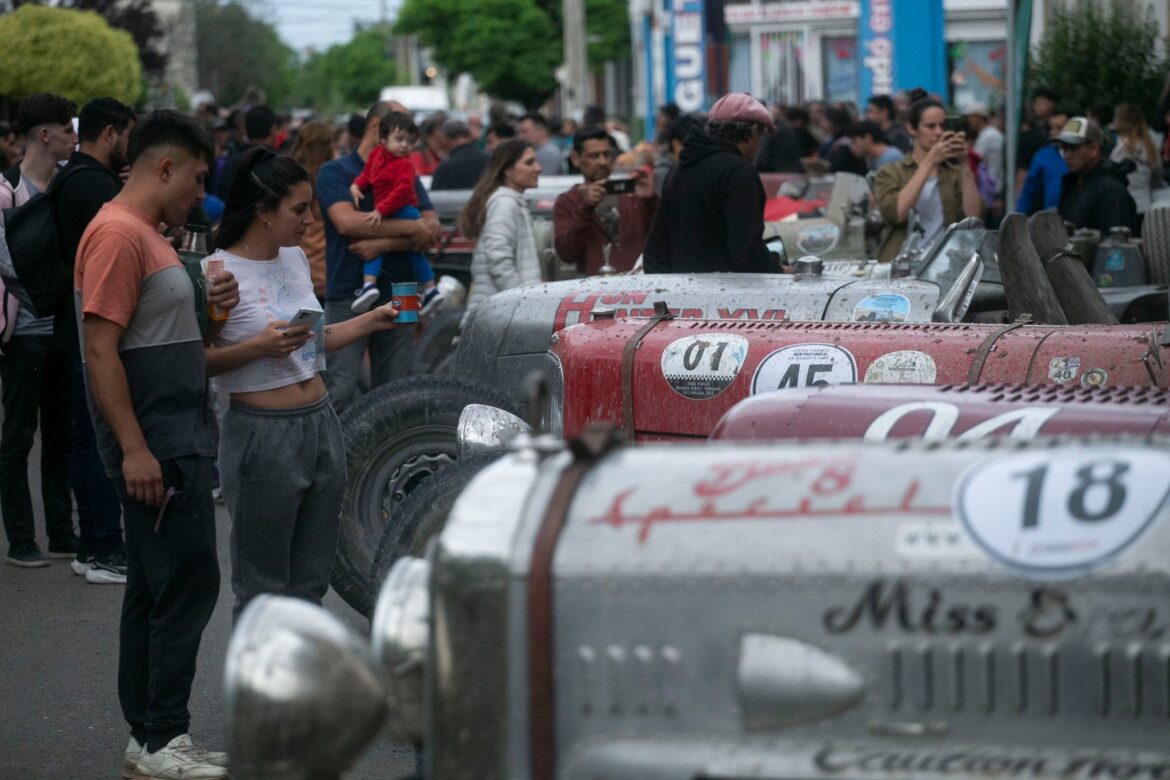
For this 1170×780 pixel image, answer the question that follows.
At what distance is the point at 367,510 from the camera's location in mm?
6500

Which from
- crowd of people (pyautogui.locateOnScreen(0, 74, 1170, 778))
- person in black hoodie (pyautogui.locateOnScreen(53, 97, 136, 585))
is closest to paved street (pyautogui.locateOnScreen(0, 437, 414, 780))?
person in black hoodie (pyautogui.locateOnScreen(53, 97, 136, 585))

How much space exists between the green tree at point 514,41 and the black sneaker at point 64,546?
4717cm

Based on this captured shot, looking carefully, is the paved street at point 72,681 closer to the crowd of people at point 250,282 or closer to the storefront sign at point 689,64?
the crowd of people at point 250,282

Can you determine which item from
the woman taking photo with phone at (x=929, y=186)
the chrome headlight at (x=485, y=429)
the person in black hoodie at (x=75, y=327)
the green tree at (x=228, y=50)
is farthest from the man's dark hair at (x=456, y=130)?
the green tree at (x=228, y=50)

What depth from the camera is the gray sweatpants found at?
4.51m

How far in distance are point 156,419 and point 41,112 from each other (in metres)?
3.23

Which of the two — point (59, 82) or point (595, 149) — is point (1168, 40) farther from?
point (59, 82)

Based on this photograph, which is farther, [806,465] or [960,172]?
[960,172]

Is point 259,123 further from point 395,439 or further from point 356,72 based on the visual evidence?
point 356,72

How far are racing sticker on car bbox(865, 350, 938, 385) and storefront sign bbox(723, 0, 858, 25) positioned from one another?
1162 inches

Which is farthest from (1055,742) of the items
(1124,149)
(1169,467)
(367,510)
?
(1124,149)

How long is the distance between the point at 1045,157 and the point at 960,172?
249 centimetres

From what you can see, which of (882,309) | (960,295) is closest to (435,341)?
(882,309)

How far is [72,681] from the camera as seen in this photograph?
5.73 m
